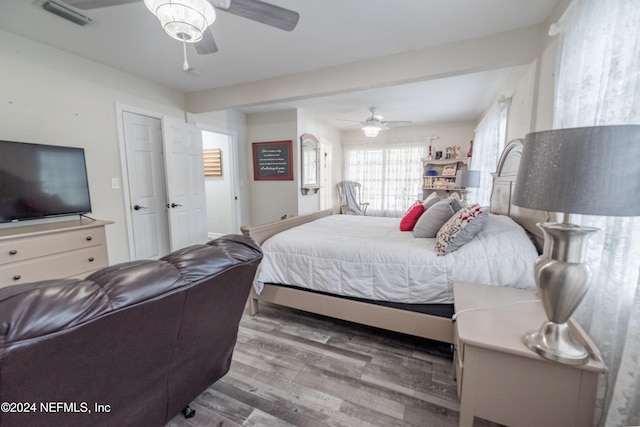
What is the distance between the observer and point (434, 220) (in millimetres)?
2193

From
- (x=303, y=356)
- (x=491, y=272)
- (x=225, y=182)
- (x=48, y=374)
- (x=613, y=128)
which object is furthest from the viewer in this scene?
(x=225, y=182)

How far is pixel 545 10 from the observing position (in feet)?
6.12

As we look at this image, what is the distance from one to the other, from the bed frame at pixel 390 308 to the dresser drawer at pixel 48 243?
1.37m

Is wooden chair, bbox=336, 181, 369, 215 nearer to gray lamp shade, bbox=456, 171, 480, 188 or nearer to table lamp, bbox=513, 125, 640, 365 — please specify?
gray lamp shade, bbox=456, 171, 480, 188

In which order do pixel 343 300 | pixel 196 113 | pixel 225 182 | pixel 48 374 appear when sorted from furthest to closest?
pixel 225 182
pixel 196 113
pixel 343 300
pixel 48 374

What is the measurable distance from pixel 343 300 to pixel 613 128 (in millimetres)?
1688

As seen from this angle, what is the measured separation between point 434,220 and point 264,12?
1.91 meters

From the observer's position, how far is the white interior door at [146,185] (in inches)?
122

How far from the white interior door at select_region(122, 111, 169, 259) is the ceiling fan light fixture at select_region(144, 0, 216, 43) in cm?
223

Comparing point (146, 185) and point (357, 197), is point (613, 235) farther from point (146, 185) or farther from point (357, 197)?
point (357, 197)

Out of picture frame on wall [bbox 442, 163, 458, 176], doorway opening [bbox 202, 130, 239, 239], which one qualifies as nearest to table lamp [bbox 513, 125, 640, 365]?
doorway opening [bbox 202, 130, 239, 239]

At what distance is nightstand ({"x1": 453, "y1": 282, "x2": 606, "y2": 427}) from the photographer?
3.13 feet

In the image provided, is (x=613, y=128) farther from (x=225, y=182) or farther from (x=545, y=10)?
(x=225, y=182)

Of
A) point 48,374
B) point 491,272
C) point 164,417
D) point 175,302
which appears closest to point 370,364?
point 491,272
